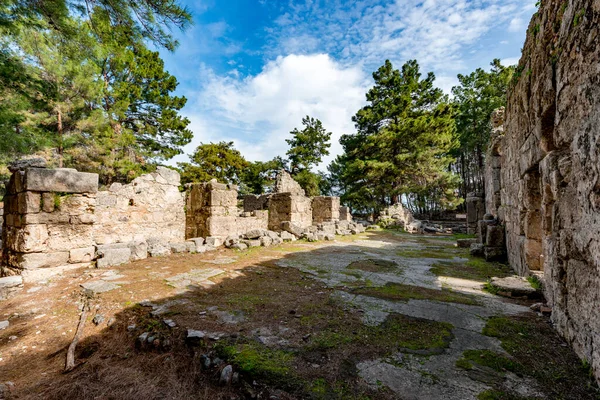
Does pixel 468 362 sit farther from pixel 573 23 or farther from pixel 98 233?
pixel 98 233

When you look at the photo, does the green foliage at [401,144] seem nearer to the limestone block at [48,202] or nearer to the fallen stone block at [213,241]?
the fallen stone block at [213,241]

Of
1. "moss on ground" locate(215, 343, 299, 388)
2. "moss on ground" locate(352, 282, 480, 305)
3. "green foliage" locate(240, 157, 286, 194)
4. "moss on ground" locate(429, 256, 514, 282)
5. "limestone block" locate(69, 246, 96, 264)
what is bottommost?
"moss on ground" locate(429, 256, 514, 282)

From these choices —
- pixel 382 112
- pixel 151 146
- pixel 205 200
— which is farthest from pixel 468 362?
pixel 382 112

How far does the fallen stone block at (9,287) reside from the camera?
11.0 feet

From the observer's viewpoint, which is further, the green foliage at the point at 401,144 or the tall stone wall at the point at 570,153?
the green foliage at the point at 401,144

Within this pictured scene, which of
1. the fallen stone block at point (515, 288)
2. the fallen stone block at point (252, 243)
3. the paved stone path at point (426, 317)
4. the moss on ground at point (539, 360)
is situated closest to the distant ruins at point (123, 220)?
the fallen stone block at point (252, 243)

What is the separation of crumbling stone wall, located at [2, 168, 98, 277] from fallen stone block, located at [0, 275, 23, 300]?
0.56 metres

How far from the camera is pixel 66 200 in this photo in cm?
446

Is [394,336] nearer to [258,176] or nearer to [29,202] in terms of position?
[29,202]

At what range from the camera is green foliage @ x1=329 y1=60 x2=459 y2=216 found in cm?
1900

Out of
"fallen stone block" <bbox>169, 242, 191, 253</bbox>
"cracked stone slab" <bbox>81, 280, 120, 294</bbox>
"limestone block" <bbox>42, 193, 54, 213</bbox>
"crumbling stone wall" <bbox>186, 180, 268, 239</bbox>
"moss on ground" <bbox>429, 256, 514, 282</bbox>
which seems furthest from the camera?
"crumbling stone wall" <bbox>186, 180, 268, 239</bbox>

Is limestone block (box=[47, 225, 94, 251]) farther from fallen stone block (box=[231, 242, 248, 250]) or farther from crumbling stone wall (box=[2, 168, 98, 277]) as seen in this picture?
fallen stone block (box=[231, 242, 248, 250])

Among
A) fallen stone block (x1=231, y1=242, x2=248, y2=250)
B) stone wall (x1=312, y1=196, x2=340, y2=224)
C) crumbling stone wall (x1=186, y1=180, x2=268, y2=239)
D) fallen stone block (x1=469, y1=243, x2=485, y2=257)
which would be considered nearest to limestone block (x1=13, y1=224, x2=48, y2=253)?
fallen stone block (x1=231, y1=242, x2=248, y2=250)

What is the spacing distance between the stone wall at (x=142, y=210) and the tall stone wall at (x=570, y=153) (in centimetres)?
869
